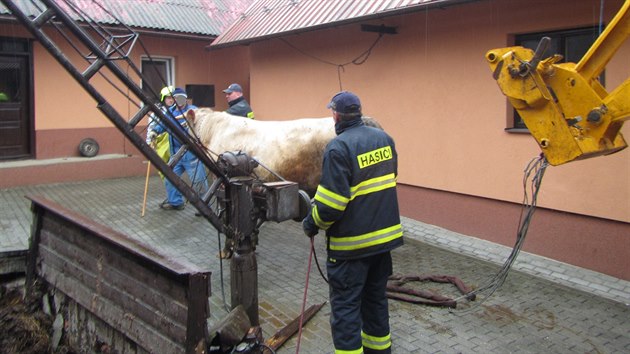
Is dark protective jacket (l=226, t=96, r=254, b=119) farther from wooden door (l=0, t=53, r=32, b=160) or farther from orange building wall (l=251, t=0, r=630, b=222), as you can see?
wooden door (l=0, t=53, r=32, b=160)

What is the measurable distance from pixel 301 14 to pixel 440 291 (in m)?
6.32

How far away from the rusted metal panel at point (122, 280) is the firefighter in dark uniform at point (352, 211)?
998mm

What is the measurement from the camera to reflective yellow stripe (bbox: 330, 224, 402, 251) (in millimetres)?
3893

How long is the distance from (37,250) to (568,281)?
5.84 metres

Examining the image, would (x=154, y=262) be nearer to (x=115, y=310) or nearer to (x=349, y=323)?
(x=115, y=310)

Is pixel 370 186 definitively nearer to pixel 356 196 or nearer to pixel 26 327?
pixel 356 196

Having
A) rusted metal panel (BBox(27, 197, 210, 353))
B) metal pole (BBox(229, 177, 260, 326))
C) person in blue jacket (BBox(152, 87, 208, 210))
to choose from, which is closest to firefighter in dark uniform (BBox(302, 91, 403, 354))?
metal pole (BBox(229, 177, 260, 326))

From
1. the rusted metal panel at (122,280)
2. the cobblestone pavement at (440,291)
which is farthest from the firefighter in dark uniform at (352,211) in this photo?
the rusted metal panel at (122,280)

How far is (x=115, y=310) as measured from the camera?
4.14 metres

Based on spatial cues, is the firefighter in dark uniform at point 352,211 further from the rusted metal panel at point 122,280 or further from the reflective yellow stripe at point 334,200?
the rusted metal panel at point 122,280

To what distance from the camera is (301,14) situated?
1019cm

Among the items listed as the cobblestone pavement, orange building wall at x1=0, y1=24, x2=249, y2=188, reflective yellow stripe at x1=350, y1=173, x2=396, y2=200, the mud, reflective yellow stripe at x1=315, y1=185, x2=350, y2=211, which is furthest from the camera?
orange building wall at x1=0, y1=24, x2=249, y2=188

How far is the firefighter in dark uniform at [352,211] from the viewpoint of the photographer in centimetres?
381

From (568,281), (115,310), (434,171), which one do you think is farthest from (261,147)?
(568,281)
